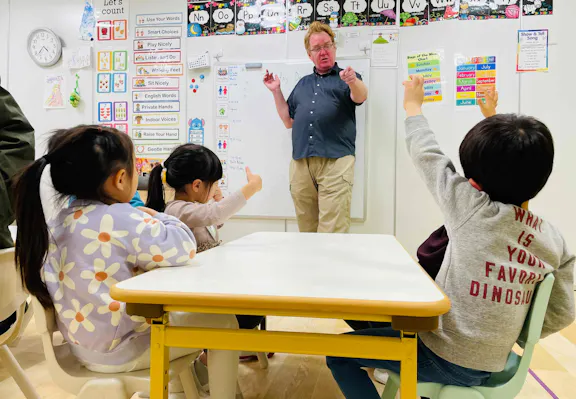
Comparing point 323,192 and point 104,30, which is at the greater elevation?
point 104,30

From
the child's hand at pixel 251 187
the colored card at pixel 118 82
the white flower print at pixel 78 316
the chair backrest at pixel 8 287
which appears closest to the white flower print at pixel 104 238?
the white flower print at pixel 78 316

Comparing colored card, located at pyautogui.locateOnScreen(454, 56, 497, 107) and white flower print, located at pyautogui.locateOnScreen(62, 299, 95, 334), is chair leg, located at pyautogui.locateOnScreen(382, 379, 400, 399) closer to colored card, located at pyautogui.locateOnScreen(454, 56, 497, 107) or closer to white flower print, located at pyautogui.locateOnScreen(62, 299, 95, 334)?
white flower print, located at pyautogui.locateOnScreen(62, 299, 95, 334)

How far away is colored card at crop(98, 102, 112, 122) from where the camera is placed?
3.60m

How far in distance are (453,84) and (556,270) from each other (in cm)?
252

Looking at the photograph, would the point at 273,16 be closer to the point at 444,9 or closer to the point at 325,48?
the point at 325,48

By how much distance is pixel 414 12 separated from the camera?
312cm

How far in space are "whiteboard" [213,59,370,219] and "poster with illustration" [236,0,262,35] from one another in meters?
0.28

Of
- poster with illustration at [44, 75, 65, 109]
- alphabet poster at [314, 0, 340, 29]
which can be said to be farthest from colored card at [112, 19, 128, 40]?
alphabet poster at [314, 0, 340, 29]

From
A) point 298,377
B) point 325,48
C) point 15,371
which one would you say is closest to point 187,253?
point 15,371

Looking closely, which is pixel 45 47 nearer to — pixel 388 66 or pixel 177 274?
pixel 388 66

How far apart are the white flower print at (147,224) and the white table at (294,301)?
0.09 metres

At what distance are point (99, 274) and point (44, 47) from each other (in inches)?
140

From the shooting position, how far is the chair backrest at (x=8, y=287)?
1.12 m

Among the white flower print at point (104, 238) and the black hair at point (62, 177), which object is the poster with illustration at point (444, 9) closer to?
the black hair at point (62, 177)
